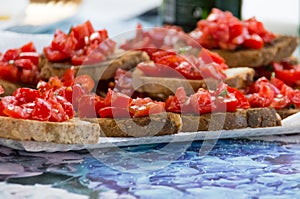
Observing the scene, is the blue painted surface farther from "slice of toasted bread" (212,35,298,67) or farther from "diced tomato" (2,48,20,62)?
"slice of toasted bread" (212,35,298,67)

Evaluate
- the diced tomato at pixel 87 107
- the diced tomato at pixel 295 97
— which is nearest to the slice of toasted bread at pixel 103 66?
the diced tomato at pixel 87 107

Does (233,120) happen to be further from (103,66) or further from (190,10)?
(190,10)

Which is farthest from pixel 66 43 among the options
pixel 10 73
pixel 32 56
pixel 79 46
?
pixel 10 73

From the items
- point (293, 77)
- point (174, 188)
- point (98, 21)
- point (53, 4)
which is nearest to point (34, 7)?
point (53, 4)

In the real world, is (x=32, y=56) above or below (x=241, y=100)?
above

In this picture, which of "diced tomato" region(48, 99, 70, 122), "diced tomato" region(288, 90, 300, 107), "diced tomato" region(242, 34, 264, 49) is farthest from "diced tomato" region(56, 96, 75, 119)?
"diced tomato" region(242, 34, 264, 49)
